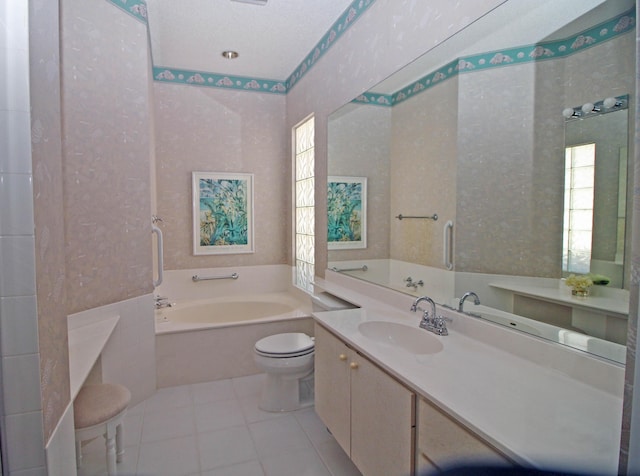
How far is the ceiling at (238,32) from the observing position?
2.76 m

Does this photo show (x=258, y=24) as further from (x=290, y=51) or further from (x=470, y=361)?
(x=470, y=361)

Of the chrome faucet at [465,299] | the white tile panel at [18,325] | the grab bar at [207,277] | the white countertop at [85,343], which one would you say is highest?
the white tile panel at [18,325]

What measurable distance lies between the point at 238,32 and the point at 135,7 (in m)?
0.76

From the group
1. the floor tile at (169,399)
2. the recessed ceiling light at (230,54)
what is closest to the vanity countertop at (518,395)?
the floor tile at (169,399)

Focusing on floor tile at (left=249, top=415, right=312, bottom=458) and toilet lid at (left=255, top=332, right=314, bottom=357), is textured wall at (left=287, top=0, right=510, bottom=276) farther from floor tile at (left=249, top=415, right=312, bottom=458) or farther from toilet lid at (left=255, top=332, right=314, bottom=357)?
floor tile at (left=249, top=415, right=312, bottom=458)

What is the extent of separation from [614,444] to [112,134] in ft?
9.55

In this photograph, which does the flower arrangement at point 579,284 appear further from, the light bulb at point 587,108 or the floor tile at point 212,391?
the floor tile at point 212,391

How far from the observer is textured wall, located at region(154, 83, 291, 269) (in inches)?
154

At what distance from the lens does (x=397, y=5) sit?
7.21 ft

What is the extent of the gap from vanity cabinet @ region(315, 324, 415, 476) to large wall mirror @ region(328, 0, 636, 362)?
0.54 meters

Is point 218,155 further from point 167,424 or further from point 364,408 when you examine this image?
point 364,408

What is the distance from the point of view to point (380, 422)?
4.96 feet

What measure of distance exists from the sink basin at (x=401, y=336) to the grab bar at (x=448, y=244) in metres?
0.35

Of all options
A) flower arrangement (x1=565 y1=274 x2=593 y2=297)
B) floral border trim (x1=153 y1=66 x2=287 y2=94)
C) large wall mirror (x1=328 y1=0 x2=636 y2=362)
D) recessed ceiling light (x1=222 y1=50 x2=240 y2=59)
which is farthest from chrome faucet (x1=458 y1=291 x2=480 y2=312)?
floral border trim (x1=153 y1=66 x2=287 y2=94)
